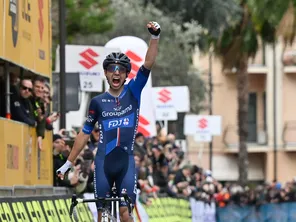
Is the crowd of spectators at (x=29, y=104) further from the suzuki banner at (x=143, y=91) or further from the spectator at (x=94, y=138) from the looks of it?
the suzuki banner at (x=143, y=91)

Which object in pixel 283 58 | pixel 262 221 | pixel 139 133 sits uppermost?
pixel 283 58

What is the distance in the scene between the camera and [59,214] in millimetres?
15984

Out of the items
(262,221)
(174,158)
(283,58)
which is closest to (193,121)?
(262,221)

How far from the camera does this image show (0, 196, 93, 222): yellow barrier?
523 inches

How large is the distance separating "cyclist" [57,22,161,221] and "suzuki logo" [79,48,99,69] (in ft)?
36.1

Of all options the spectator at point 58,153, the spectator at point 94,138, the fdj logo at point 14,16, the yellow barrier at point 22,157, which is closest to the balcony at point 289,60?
the spectator at point 94,138

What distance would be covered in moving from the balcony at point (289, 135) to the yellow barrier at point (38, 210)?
159 feet

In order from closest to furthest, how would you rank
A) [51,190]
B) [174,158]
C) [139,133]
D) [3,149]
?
[3,149] → [51,190] → [139,133] → [174,158]

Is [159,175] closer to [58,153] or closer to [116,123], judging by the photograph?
[58,153]

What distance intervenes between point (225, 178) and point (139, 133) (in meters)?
42.1

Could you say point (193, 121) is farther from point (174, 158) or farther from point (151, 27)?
point (151, 27)

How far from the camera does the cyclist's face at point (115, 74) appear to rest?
40.7 feet

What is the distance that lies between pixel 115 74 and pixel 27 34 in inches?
217

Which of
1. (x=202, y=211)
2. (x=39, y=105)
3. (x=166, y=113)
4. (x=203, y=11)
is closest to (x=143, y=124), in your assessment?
(x=39, y=105)
